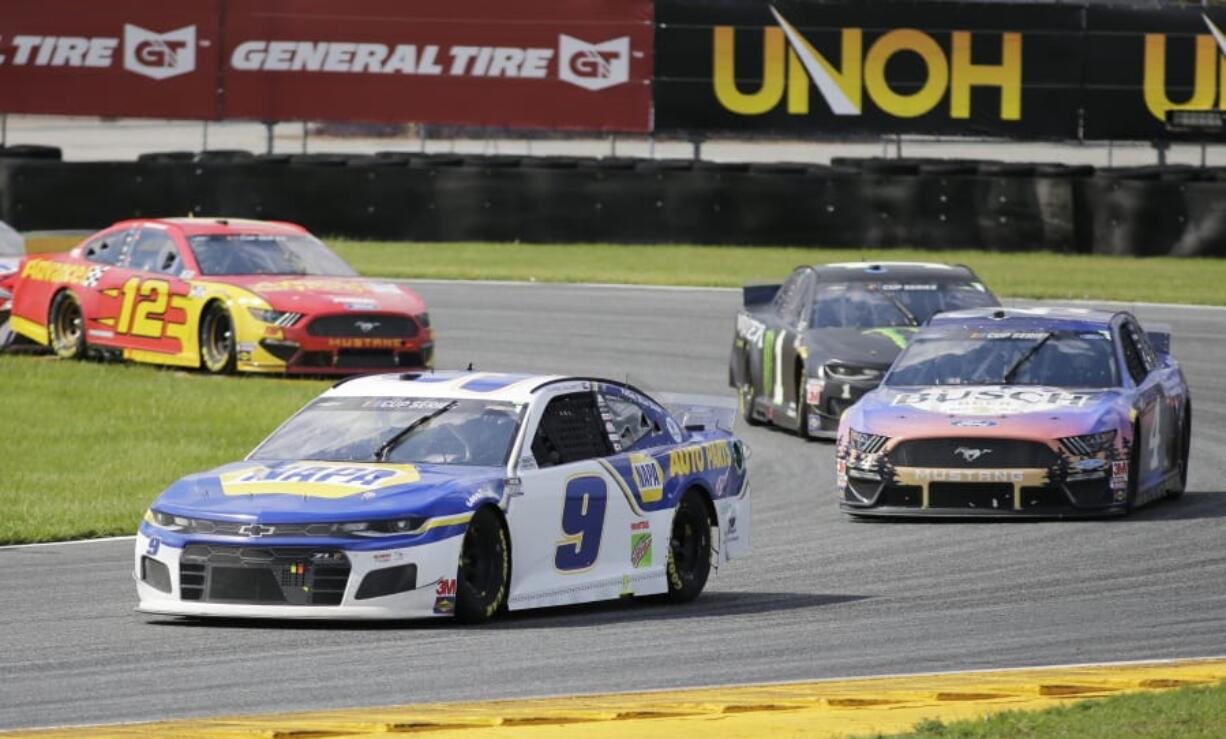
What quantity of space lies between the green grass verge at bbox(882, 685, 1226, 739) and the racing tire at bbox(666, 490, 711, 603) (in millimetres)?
3703

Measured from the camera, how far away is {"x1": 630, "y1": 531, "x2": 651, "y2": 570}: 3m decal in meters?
11.7

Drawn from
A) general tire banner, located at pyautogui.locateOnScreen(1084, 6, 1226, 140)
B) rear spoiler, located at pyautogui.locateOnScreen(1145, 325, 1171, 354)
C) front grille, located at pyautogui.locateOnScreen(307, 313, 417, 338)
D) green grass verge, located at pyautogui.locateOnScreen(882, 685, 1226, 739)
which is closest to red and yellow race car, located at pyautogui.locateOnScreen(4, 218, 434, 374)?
front grille, located at pyautogui.locateOnScreen(307, 313, 417, 338)

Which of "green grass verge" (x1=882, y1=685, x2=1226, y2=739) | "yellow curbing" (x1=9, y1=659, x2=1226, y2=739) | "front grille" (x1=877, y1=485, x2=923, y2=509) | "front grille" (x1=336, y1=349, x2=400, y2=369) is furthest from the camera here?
"front grille" (x1=336, y1=349, x2=400, y2=369)

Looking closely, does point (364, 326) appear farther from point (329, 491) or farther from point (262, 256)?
point (329, 491)

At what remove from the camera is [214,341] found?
22047 mm

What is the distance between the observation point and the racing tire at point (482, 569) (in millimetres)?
10656

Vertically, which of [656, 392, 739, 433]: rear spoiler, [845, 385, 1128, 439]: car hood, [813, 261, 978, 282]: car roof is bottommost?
[845, 385, 1128, 439]: car hood

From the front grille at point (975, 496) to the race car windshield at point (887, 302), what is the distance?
468 cm

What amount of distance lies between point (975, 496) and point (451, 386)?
14.2 ft

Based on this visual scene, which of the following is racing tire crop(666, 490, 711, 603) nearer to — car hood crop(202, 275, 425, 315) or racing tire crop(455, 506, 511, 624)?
racing tire crop(455, 506, 511, 624)

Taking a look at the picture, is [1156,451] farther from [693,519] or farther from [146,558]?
[146,558]

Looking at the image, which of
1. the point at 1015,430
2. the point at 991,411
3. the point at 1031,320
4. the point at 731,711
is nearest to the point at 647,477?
the point at 731,711

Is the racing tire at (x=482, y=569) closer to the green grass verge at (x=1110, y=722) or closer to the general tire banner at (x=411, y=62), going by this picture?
the green grass verge at (x=1110, y=722)

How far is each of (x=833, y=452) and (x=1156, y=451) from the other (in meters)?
3.48
